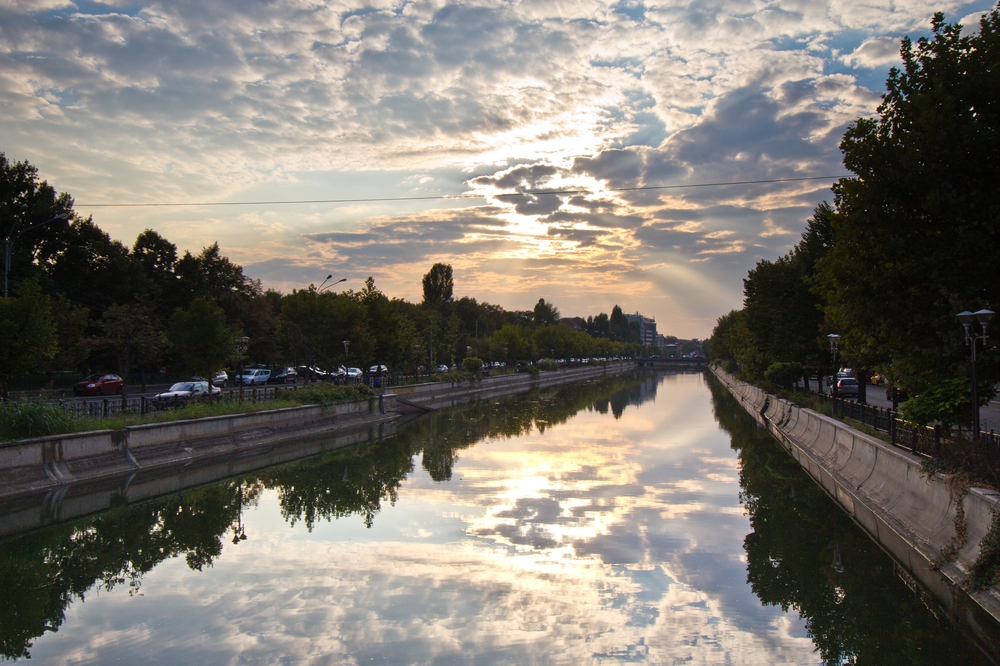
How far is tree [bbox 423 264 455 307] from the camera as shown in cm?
12494

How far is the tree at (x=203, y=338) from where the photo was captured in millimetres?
33125

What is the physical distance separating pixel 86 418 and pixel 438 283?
103862 mm

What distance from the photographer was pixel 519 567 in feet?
43.1

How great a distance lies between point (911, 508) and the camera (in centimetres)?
1389

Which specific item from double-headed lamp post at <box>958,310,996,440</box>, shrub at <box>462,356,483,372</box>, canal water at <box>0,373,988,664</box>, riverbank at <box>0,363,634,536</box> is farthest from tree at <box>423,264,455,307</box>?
double-headed lamp post at <box>958,310,996,440</box>

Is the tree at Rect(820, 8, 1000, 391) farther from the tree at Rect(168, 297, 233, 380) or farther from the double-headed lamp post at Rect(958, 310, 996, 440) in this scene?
the tree at Rect(168, 297, 233, 380)

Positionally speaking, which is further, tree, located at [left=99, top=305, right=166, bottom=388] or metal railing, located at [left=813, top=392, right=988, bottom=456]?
tree, located at [left=99, top=305, right=166, bottom=388]

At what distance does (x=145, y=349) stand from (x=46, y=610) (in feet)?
128

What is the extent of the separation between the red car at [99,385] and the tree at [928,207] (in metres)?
42.1

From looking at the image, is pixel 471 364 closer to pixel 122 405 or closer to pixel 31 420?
pixel 122 405

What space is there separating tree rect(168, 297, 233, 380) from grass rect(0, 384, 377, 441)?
3163 mm

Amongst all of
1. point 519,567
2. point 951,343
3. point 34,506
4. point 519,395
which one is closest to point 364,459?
point 34,506

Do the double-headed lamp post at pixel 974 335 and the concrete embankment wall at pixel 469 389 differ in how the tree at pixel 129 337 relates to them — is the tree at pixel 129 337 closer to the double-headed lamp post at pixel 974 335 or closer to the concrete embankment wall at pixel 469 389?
the concrete embankment wall at pixel 469 389

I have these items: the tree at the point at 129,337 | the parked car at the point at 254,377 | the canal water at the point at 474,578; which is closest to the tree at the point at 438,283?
the parked car at the point at 254,377
